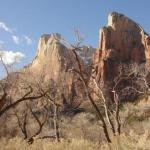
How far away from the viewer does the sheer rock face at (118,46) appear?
100331 mm

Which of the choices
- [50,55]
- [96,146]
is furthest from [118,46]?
[96,146]

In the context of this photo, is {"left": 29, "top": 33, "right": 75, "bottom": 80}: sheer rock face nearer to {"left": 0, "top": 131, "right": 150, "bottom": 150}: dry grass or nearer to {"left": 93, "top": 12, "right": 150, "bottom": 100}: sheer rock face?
{"left": 93, "top": 12, "right": 150, "bottom": 100}: sheer rock face

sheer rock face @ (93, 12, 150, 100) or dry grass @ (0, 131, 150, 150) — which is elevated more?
sheer rock face @ (93, 12, 150, 100)

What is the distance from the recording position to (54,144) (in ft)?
47.6

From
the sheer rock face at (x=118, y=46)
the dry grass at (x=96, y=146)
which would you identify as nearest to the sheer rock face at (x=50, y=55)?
the sheer rock face at (x=118, y=46)

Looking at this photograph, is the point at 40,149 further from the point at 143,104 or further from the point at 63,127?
the point at 143,104

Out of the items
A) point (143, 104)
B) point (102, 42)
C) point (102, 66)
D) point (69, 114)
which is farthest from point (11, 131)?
point (102, 42)

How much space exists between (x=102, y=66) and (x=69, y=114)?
28760 mm

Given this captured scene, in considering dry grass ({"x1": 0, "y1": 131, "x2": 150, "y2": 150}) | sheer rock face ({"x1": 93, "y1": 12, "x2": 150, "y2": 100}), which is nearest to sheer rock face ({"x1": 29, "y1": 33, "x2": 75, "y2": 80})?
sheer rock face ({"x1": 93, "y1": 12, "x2": 150, "y2": 100})

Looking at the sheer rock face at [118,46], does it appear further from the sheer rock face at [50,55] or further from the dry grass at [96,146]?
the dry grass at [96,146]

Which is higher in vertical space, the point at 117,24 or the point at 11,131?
the point at 117,24

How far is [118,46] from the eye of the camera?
10975 centimetres

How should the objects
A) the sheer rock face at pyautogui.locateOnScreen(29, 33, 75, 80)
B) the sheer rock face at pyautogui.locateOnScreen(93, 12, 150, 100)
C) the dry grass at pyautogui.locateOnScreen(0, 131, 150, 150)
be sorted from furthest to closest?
the sheer rock face at pyautogui.locateOnScreen(29, 33, 75, 80) → the sheer rock face at pyautogui.locateOnScreen(93, 12, 150, 100) → the dry grass at pyautogui.locateOnScreen(0, 131, 150, 150)

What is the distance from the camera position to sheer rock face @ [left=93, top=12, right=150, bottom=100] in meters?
100
